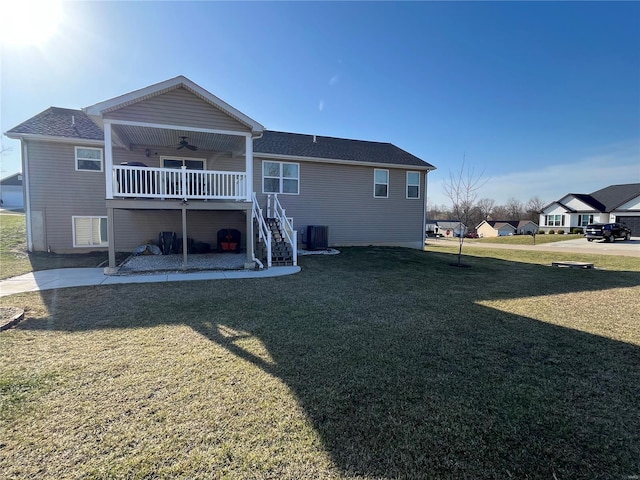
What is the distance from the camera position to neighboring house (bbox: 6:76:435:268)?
337 inches

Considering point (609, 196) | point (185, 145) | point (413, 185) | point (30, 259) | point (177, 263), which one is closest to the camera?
point (177, 263)

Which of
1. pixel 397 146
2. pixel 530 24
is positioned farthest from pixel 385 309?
pixel 397 146

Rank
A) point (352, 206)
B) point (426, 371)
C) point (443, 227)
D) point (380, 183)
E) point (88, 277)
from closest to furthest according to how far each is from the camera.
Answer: point (426, 371) < point (88, 277) < point (352, 206) < point (380, 183) < point (443, 227)

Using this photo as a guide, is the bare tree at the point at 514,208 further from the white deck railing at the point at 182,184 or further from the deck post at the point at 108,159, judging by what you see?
the deck post at the point at 108,159

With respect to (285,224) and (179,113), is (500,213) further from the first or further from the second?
(179,113)

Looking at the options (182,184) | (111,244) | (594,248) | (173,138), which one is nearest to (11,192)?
(173,138)

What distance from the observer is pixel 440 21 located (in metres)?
11.4

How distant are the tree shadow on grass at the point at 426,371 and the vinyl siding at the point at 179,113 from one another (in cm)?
466

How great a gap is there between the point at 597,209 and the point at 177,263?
47322 millimetres

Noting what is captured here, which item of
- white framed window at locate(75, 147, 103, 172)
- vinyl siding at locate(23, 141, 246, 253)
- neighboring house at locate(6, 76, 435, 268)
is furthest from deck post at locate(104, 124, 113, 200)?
white framed window at locate(75, 147, 103, 172)

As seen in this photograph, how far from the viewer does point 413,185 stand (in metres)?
15.9

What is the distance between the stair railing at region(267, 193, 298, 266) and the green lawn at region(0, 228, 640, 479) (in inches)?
162

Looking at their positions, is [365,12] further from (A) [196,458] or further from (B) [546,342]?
(A) [196,458]

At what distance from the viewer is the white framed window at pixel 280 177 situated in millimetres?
13305
